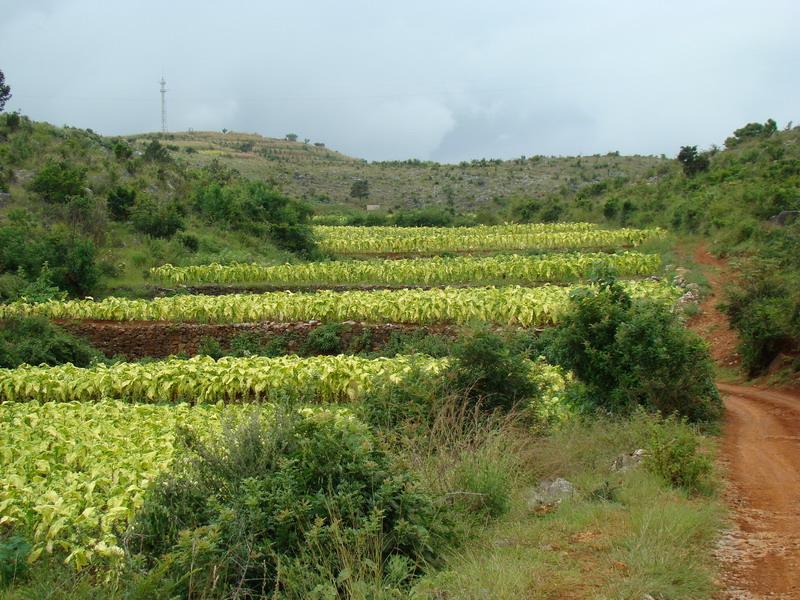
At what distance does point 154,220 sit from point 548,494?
2618 cm

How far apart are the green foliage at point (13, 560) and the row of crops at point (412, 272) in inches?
779

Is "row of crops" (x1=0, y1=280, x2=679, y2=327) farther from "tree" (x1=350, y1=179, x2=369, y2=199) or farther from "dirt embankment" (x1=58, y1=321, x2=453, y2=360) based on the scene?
"tree" (x1=350, y1=179, x2=369, y2=199)

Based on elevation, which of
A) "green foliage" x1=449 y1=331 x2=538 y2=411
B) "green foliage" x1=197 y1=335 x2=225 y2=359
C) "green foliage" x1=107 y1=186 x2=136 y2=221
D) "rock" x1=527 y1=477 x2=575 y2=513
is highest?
"green foliage" x1=107 y1=186 x2=136 y2=221

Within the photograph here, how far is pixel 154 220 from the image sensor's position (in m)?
30.5

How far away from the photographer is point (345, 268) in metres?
26.7

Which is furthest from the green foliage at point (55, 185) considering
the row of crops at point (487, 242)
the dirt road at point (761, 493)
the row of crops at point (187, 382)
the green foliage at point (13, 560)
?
the green foliage at point (13, 560)

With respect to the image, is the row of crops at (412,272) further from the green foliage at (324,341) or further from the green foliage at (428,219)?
the green foliage at (428,219)

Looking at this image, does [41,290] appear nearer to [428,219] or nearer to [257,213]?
[257,213]

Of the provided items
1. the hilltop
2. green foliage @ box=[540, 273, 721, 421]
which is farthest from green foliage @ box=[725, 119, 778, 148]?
green foliage @ box=[540, 273, 721, 421]

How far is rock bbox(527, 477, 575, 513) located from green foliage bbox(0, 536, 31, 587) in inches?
158

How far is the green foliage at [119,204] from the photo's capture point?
103 ft

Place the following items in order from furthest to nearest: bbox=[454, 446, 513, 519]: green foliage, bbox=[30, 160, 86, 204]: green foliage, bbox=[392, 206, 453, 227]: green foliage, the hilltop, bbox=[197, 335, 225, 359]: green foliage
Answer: the hilltop → bbox=[392, 206, 453, 227]: green foliage → bbox=[30, 160, 86, 204]: green foliage → bbox=[197, 335, 225, 359]: green foliage → bbox=[454, 446, 513, 519]: green foliage

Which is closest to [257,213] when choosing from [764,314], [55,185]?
[55,185]

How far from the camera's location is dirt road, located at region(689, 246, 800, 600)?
5320 mm
